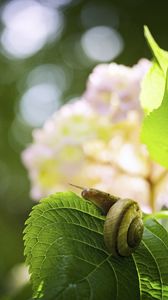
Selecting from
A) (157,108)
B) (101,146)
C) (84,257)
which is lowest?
(84,257)

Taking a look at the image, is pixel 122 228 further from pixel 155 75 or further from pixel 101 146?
pixel 101 146

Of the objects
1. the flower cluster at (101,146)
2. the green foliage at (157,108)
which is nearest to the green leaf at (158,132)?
the green foliage at (157,108)

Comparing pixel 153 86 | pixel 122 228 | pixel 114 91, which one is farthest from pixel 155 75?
pixel 114 91

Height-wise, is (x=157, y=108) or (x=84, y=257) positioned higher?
(x=157, y=108)

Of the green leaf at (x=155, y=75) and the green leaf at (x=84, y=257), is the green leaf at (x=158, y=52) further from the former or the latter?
the green leaf at (x=84, y=257)

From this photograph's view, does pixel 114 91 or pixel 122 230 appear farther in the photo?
pixel 114 91

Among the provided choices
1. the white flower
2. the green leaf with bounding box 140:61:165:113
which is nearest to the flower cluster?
the white flower

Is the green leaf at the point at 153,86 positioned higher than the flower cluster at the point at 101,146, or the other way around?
the flower cluster at the point at 101,146
